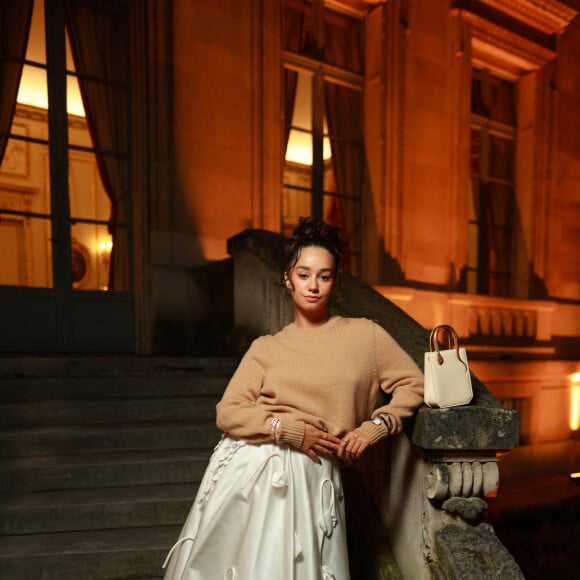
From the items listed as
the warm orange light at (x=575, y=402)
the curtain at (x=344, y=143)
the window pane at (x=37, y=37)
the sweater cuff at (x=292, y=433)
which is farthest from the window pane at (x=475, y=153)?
the sweater cuff at (x=292, y=433)

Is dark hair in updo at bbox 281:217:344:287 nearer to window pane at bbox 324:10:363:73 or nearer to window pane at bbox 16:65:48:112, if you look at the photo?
window pane at bbox 16:65:48:112

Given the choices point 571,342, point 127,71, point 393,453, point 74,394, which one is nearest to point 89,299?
point 74,394

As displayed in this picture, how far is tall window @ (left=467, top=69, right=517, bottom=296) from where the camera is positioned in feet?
24.4

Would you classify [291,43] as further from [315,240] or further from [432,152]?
[315,240]

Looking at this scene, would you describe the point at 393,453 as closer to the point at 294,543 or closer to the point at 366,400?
the point at 366,400

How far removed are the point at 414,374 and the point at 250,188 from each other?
12.7 ft

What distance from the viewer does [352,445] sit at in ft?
4.76

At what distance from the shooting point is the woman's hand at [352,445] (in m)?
1.45

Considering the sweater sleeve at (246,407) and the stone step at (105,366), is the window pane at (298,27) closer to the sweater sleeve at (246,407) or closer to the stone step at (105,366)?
the stone step at (105,366)

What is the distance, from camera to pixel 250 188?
5090mm

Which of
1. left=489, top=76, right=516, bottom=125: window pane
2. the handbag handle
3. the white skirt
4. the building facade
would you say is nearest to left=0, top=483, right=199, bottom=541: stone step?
the white skirt

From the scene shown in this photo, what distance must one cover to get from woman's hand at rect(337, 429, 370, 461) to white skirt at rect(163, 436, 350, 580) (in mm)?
98

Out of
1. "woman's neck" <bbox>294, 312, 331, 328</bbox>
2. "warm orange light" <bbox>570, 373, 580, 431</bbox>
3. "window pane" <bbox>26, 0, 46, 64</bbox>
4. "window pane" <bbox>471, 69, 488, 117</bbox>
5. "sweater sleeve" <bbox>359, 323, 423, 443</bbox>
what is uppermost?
"window pane" <bbox>471, 69, 488, 117</bbox>

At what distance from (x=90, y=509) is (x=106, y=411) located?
74 centimetres
